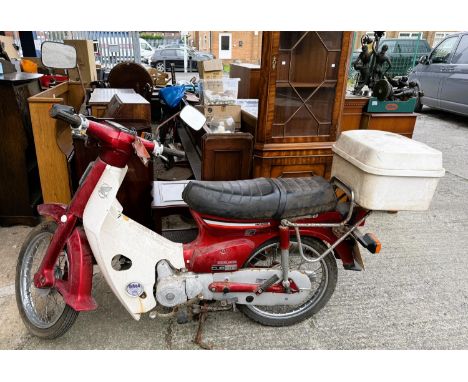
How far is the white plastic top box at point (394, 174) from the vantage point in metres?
1.93

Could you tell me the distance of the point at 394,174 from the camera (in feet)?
6.32

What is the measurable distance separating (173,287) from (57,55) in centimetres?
210

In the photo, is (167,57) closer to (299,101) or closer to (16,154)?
(16,154)

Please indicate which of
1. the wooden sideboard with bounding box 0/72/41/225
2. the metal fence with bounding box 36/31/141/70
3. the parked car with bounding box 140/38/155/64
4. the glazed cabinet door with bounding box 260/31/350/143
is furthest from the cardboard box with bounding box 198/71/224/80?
the parked car with bounding box 140/38/155/64

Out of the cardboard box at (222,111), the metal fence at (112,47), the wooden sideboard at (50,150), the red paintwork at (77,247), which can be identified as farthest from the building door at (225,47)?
the red paintwork at (77,247)

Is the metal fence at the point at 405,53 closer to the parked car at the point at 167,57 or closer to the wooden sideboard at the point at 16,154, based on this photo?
the parked car at the point at 167,57

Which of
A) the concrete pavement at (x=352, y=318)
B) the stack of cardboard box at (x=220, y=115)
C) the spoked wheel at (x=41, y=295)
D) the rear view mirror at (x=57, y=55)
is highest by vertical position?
the rear view mirror at (x=57, y=55)

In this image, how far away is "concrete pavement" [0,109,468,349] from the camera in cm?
220

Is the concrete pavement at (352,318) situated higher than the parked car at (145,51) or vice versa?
the parked car at (145,51)

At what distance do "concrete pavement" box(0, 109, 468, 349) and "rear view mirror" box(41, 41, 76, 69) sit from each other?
150 centimetres

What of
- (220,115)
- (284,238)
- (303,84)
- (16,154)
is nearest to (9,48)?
(16,154)

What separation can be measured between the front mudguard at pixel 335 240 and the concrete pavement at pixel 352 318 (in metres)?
0.44

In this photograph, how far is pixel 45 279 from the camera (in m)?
2.07

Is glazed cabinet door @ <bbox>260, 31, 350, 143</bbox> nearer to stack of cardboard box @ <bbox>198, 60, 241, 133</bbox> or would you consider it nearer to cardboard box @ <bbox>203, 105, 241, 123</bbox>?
stack of cardboard box @ <bbox>198, 60, 241, 133</bbox>
